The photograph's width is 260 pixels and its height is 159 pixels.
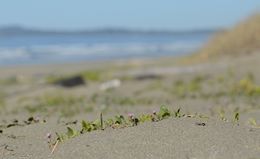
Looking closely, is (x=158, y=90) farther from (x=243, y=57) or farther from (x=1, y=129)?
(x=1, y=129)

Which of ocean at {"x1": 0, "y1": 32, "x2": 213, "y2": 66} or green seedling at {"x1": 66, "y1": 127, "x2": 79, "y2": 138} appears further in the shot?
ocean at {"x1": 0, "y1": 32, "x2": 213, "y2": 66}

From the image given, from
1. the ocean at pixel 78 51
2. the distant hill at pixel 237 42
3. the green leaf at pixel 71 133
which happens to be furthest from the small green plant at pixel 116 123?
the ocean at pixel 78 51

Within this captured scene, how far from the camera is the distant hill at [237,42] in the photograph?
18.9 m

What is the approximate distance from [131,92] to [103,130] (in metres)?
8.17

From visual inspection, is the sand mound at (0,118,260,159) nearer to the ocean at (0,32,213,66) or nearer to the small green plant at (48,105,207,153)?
the small green plant at (48,105,207,153)

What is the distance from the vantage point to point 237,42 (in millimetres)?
19500

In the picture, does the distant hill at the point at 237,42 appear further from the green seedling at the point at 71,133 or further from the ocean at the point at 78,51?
the ocean at the point at 78,51

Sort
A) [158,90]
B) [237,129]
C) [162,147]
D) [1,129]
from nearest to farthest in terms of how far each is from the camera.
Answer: [162,147] → [237,129] → [1,129] → [158,90]

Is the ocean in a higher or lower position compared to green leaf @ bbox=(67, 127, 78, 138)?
higher

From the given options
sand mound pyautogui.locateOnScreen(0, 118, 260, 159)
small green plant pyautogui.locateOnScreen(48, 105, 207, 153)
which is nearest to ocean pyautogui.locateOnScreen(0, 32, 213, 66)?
small green plant pyautogui.locateOnScreen(48, 105, 207, 153)

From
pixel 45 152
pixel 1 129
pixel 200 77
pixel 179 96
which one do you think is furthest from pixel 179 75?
pixel 45 152

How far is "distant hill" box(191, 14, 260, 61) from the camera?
18.9 m

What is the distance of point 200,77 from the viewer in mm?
13945

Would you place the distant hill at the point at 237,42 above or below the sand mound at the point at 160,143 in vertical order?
above
